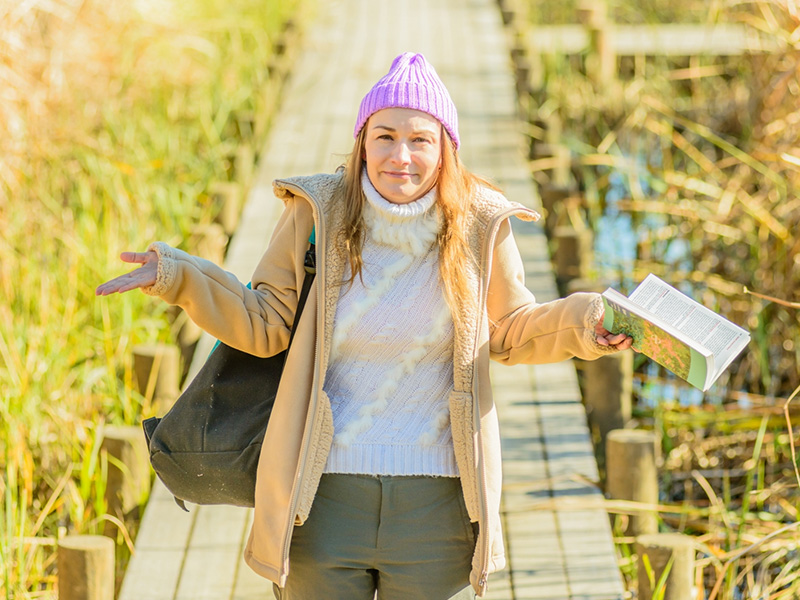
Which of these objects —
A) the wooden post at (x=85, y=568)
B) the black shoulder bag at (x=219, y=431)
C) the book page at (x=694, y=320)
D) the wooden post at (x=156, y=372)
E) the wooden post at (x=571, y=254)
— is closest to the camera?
the book page at (x=694, y=320)

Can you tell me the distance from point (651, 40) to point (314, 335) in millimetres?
7220

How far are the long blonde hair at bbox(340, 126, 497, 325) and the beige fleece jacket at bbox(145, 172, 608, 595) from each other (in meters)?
0.03

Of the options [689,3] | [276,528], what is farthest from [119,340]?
[689,3]

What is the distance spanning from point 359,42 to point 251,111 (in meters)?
2.03

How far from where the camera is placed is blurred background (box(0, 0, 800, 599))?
147 inches

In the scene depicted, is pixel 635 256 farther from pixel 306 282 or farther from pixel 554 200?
pixel 306 282

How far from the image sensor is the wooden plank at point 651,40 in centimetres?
820

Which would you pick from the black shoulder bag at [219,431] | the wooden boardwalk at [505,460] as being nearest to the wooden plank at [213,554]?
the wooden boardwalk at [505,460]

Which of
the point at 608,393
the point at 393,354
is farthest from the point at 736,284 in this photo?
the point at 393,354

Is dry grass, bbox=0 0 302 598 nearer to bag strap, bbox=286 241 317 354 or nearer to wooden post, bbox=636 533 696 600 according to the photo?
bag strap, bbox=286 241 317 354

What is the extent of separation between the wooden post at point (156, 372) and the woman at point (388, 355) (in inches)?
67.6

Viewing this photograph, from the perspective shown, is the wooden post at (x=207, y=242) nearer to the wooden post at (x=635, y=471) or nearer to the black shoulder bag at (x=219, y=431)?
the wooden post at (x=635, y=471)

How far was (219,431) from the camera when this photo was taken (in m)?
2.34

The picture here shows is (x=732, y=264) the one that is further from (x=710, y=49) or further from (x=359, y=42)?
(x=359, y=42)
